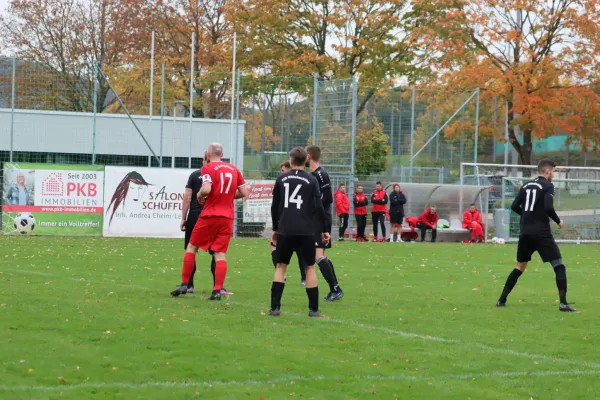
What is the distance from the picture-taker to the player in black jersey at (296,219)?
10.4 metres

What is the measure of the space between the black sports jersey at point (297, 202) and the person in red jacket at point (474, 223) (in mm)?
20681

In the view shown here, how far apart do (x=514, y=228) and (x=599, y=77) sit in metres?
9.45

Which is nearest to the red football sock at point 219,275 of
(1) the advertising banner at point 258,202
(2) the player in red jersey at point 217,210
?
(2) the player in red jersey at point 217,210

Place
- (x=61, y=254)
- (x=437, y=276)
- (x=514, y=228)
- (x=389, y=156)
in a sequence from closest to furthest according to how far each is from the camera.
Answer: (x=437, y=276) < (x=61, y=254) < (x=514, y=228) < (x=389, y=156)

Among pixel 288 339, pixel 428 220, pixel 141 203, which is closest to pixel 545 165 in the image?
pixel 288 339

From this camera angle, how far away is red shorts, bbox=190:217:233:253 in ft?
38.6

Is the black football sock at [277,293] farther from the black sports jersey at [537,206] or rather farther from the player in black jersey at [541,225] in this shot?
the black sports jersey at [537,206]

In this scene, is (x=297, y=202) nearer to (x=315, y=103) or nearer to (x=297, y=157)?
(x=297, y=157)

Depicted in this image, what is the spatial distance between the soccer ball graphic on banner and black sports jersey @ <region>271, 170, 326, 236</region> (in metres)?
17.4

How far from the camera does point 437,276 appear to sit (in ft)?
53.9

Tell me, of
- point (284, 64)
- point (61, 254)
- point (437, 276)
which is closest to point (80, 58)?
point (284, 64)

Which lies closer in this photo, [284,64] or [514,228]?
[514,228]

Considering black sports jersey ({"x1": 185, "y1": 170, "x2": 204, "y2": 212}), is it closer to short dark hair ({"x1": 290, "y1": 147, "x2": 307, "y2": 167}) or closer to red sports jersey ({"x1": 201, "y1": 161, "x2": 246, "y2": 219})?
red sports jersey ({"x1": 201, "y1": 161, "x2": 246, "y2": 219})

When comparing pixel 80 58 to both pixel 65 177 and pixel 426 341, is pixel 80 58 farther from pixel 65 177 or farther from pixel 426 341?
pixel 426 341
